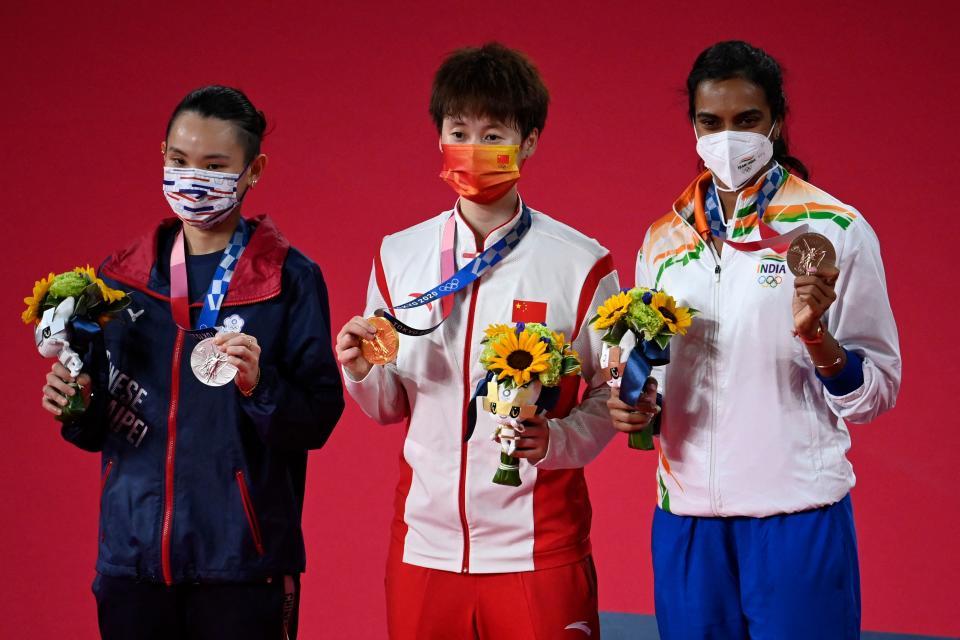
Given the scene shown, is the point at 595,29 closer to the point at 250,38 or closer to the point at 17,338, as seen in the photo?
the point at 250,38

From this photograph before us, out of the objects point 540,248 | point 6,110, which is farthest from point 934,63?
point 6,110

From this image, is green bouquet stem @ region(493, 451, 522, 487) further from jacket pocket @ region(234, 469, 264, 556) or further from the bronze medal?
the bronze medal

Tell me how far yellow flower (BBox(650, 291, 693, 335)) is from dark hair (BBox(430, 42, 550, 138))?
0.52 m

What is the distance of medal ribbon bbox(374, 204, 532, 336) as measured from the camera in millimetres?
2465

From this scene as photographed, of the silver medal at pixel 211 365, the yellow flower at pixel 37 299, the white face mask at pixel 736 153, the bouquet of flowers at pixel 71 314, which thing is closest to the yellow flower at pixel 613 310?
the white face mask at pixel 736 153

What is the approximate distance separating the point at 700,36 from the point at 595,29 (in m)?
0.37

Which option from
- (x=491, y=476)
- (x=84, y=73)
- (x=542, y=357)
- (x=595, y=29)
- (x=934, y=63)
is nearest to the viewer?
(x=542, y=357)

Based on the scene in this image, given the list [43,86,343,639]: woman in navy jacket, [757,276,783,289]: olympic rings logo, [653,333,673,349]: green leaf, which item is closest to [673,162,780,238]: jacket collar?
[757,276,783,289]: olympic rings logo

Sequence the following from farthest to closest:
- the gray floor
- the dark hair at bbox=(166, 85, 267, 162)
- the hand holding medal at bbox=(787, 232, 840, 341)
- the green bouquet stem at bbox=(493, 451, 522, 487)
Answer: the gray floor
the dark hair at bbox=(166, 85, 267, 162)
the green bouquet stem at bbox=(493, 451, 522, 487)
the hand holding medal at bbox=(787, 232, 840, 341)

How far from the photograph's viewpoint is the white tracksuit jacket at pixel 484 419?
242 centimetres

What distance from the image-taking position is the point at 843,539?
7.47 feet

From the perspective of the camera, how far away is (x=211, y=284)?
255 centimetres

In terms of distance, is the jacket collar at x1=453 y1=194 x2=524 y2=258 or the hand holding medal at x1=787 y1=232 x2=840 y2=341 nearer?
the hand holding medal at x1=787 y1=232 x2=840 y2=341

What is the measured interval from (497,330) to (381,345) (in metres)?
0.27
